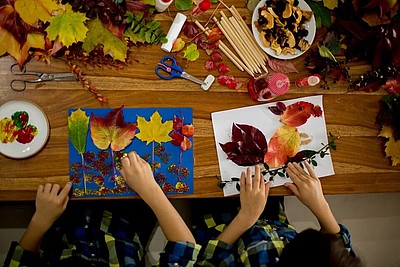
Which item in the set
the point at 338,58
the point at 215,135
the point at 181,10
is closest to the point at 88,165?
the point at 215,135

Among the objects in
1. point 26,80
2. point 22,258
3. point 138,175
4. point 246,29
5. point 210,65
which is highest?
point 246,29

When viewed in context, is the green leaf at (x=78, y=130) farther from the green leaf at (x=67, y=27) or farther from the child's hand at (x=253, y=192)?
the child's hand at (x=253, y=192)

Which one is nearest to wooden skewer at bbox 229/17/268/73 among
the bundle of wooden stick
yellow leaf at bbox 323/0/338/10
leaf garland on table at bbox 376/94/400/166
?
Answer: the bundle of wooden stick

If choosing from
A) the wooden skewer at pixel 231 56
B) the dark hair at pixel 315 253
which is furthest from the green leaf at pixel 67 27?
the dark hair at pixel 315 253

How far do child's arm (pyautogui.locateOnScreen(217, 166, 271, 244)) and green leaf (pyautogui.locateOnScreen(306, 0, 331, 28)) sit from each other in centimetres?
44

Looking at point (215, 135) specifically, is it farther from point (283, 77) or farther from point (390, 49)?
point (390, 49)

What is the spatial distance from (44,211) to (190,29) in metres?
0.61

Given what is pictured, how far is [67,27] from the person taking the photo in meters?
1.12

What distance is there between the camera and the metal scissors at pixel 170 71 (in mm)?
1194

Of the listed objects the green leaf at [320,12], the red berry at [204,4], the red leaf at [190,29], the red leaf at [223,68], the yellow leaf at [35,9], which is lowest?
the red leaf at [223,68]

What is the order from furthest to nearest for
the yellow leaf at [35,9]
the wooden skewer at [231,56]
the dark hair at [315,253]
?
the wooden skewer at [231,56] < the yellow leaf at [35,9] < the dark hair at [315,253]

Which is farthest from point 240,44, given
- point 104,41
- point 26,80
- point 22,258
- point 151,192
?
point 22,258

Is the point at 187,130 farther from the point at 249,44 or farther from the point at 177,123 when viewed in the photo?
the point at 249,44

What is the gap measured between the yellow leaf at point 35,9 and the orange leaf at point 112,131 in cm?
27
